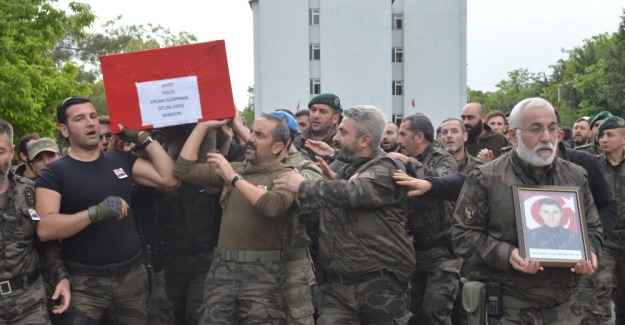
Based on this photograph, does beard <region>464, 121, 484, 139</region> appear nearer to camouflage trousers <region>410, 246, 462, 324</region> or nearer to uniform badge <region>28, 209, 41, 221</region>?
camouflage trousers <region>410, 246, 462, 324</region>

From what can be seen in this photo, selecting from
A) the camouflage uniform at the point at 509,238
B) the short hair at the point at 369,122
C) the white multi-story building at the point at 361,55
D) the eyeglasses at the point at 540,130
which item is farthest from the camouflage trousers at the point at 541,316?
the white multi-story building at the point at 361,55

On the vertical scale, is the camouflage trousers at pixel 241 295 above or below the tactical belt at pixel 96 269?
below

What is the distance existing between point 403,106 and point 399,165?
40410 mm

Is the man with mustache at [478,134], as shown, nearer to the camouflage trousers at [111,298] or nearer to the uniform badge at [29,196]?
the camouflage trousers at [111,298]

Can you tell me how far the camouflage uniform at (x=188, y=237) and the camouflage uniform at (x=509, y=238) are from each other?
116 inches

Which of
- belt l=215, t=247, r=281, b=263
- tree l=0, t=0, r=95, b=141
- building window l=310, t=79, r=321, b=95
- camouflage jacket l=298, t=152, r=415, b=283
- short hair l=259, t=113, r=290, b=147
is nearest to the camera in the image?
camouflage jacket l=298, t=152, r=415, b=283

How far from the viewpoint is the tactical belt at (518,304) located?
5172 mm

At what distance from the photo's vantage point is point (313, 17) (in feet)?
154

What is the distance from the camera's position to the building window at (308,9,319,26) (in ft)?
154

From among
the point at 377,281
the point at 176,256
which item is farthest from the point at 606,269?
the point at 176,256

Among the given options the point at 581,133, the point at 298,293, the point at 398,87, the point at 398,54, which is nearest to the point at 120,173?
the point at 298,293

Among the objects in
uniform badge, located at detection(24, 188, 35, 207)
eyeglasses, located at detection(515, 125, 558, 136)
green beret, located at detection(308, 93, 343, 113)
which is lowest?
uniform badge, located at detection(24, 188, 35, 207)

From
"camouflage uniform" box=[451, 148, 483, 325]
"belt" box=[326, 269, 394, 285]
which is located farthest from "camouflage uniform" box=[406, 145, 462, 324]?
"belt" box=[326, 269, 394, 285]

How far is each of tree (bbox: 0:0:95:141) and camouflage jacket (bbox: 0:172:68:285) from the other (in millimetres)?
15216
